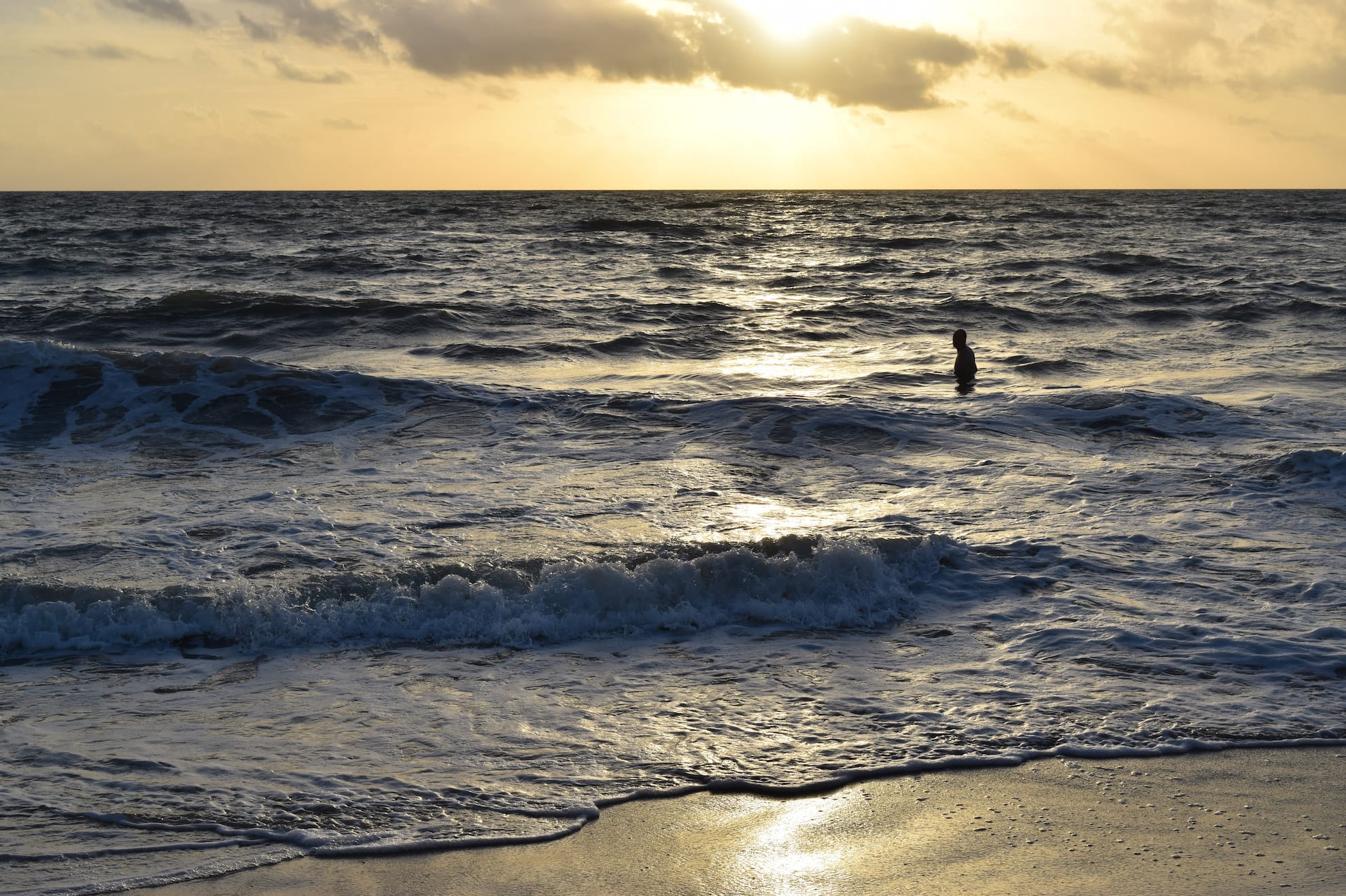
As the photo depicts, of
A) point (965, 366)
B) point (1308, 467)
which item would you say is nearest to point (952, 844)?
point (1308, 467)

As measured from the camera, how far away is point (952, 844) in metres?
3.75

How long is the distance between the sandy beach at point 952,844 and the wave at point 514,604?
203 cm

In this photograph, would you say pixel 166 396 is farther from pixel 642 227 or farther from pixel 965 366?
pixel 642 227

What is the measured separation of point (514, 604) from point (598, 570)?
0.59 m

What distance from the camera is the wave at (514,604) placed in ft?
19.2

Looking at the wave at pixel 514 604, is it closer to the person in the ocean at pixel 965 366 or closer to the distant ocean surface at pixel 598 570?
the distant ocean surface at pixel 598 570

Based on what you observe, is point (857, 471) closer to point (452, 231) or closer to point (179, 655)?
point (179, 655)

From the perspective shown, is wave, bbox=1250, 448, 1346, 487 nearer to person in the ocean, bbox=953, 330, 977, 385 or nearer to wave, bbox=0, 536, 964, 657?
wave, bbox=0, 536, 964, 657

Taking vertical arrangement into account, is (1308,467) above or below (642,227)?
below

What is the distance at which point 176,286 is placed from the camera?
22656mm

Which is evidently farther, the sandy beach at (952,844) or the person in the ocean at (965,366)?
the person in the ocean at (965,366)

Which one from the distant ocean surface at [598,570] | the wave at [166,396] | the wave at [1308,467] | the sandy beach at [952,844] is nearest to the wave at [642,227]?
the distant ocean surface at [598,570]

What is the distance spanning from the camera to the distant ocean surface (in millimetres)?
4344

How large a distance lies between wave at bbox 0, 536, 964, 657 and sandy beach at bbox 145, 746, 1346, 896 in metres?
2.03
